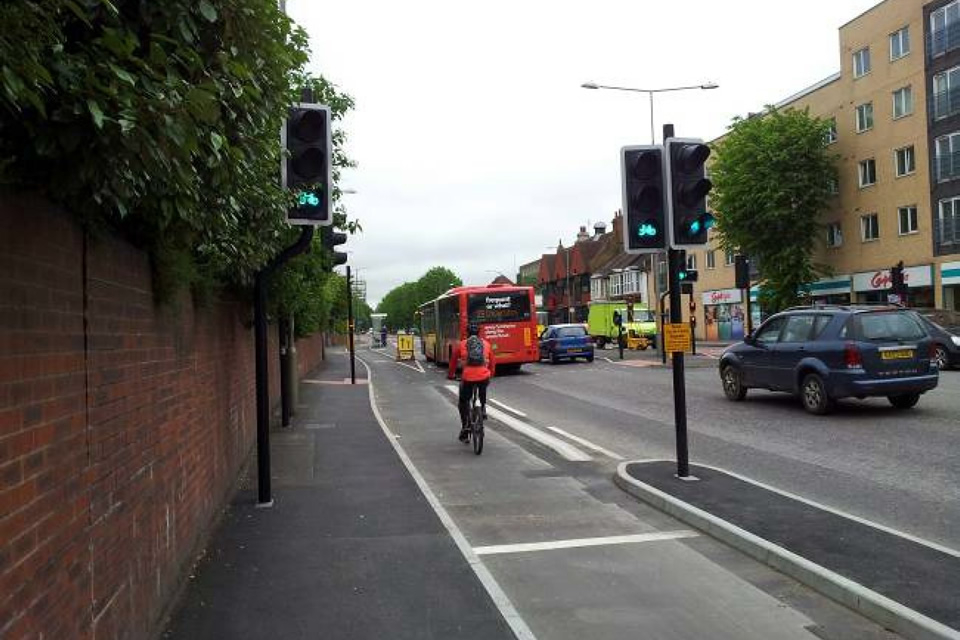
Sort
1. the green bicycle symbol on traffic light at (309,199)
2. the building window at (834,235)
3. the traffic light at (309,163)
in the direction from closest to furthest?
the traffic light at (309,163) < the green bicycle symbol on traffic light at (309,199) < the building window at (834,235)

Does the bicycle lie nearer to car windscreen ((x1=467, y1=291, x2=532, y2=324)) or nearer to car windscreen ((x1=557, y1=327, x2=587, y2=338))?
car windscreen ((x1=467, y1=291, x2=532, y2=324))

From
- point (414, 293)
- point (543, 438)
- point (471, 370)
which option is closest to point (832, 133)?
point (543, 438)

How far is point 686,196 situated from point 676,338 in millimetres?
1357

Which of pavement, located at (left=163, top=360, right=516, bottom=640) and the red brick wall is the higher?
the red brick wall

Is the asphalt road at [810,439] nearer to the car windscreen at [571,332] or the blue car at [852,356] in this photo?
the blue car at [852,356]

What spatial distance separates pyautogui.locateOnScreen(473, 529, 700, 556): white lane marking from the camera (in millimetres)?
5863

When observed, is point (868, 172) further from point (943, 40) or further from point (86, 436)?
point (86, 436)

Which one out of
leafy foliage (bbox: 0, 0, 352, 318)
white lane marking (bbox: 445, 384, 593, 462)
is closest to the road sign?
white lane marking (bbox: 445, 384, 593, 462)

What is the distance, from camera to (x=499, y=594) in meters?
4.86

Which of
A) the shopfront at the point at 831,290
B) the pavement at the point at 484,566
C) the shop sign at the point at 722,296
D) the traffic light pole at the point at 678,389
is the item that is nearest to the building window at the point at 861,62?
the shopfront at the point at 831,290

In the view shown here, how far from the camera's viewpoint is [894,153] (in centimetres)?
3738

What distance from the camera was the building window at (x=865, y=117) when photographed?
39.3m

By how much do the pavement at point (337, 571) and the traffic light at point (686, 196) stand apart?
3.50 m

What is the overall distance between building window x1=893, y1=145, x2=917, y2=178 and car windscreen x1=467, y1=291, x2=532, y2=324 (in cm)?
2087
